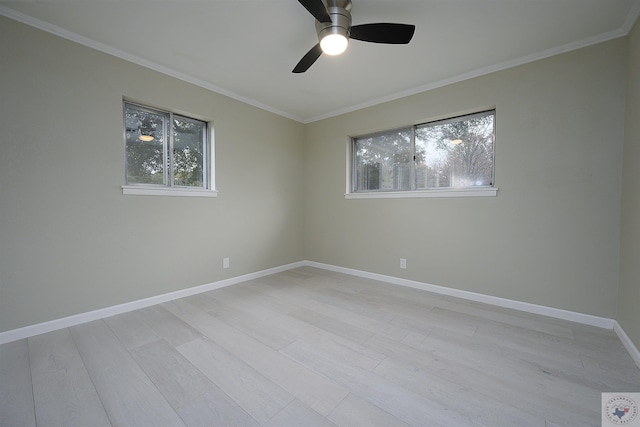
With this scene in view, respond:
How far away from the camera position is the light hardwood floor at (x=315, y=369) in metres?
1.28

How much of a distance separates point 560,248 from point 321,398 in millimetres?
2501

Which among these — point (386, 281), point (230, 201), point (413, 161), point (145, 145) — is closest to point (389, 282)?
point (386, 281)

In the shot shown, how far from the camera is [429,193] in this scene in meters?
3.06

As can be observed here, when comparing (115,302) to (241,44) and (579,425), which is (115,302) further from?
(579,425)

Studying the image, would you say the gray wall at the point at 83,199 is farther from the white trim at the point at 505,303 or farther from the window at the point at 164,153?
the white trim at the point at 505,303

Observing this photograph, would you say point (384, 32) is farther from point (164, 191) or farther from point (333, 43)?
point (164, 191)

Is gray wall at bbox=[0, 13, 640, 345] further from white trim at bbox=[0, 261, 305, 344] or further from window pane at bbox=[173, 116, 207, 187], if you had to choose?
window pane at bbox=[173, 116, 207, 187]

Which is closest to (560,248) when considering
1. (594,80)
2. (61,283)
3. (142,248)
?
(594,80)

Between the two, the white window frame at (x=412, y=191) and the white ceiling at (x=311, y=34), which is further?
the white window frame at (x=412, y=191)

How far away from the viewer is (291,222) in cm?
420

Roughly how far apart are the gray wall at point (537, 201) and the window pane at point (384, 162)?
0.24 metres

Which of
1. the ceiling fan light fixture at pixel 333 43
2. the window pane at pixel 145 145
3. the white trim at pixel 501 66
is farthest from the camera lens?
the window pane at pixel 145 145

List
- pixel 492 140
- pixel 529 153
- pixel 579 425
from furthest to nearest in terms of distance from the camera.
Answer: pixel 492 140
pixel 529 153
pixel 579 425

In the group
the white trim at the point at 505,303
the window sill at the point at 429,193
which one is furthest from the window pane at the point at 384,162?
the white trim at the point at 505,303
